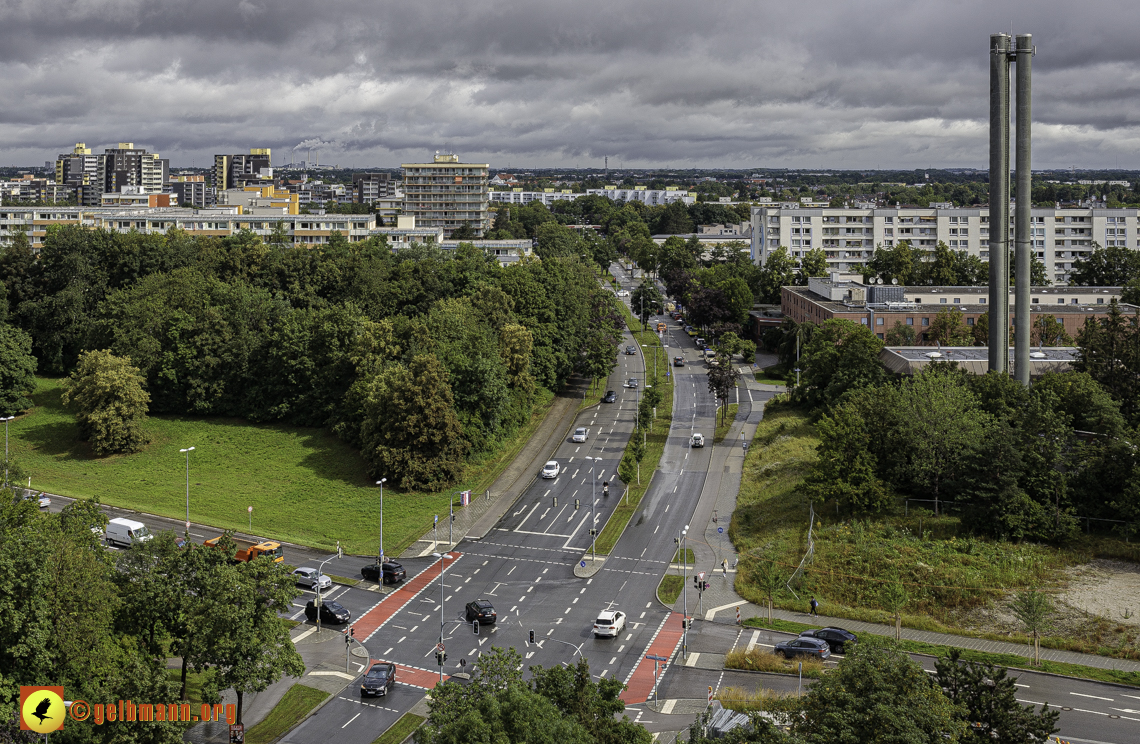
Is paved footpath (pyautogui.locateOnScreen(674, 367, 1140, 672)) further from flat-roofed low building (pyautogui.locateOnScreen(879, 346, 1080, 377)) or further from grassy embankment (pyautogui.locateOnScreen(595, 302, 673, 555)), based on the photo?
flat-roofed low building (pyautogui.locateOnScreen(879, 346, 1080, 377))

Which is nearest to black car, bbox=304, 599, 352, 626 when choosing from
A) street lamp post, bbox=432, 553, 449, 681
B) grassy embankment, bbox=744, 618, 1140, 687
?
street lamp post, bbox=432, 553, 449, 681

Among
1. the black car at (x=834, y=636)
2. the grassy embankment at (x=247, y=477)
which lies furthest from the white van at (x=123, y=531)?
the black car at (x=834, y=636)

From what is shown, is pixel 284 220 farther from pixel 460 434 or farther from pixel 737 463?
pixel 737 463

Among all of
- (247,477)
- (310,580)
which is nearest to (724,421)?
(247,477)

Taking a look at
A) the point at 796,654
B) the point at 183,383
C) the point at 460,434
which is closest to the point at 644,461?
the point at 460,434

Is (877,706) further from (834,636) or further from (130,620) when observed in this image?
(130,620)
